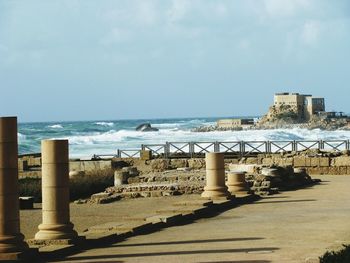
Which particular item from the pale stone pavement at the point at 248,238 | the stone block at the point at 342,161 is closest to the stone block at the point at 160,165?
the stone block at the point at 342,161

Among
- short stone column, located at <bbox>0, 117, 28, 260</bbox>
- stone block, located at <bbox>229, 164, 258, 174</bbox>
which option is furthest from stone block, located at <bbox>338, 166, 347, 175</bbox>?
short stone column, located at <bbox>0, 117, 28, 260</bbox>

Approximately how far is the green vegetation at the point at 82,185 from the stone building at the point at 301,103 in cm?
12033

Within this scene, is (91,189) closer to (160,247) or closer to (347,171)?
(347,171)

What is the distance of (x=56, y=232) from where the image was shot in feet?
47.9

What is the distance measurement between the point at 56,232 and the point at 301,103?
A: 145m

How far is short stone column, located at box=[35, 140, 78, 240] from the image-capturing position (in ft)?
48.1

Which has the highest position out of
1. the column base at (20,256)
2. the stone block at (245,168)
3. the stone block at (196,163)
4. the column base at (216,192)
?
the stone block at (196,163)

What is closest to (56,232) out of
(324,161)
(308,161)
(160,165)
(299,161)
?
(324,161)

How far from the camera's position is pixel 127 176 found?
31.3 metres

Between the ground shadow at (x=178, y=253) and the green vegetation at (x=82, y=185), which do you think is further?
the green vegetation at (x=82, y=185)

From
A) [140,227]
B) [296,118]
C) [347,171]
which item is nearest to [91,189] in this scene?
[347,171]

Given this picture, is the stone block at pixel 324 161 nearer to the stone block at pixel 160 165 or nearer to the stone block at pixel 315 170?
the stone block at pixel 315 170

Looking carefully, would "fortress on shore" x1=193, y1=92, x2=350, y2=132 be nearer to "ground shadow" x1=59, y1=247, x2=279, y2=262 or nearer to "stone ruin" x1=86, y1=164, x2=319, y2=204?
"stone ruin" x1=86, y1=164, x2=319, y2=204

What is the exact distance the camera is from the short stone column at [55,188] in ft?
48.1
